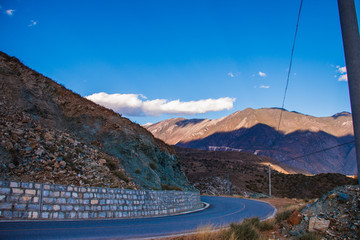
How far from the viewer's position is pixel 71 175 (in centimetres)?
1468

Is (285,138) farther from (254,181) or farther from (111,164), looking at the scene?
(111,164)

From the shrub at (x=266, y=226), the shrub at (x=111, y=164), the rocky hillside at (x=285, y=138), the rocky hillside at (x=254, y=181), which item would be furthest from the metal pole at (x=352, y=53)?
the rocky hillside at (x=285, y=138)

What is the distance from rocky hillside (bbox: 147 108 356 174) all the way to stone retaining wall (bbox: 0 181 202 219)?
117 meters

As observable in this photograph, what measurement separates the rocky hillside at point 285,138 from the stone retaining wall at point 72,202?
117176 mm

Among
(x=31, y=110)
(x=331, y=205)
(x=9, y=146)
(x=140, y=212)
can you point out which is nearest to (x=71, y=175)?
(x=9, y=146)

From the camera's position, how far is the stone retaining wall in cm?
1063

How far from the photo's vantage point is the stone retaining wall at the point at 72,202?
1063 centimetres

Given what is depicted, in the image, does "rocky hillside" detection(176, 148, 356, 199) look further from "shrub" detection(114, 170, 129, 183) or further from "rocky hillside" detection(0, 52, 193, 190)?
"shrub" detection(114, 170, 129, 183)

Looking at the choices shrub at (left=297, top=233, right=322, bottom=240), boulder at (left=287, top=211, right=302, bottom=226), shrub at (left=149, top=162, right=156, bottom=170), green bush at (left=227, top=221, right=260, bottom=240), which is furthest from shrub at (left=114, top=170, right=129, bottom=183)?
shrub at (left=297, top=233, right=322, bottom=240)

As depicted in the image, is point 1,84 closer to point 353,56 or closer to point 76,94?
→ point 76,94

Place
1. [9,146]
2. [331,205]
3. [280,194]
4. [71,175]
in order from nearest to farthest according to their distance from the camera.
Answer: [331,205], [9,146], [71,175], [280,194]

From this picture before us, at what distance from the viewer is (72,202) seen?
12664 mm

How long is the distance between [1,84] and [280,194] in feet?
184

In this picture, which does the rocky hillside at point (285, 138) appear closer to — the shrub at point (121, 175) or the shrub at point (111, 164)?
the shrub at point (111, 164)
